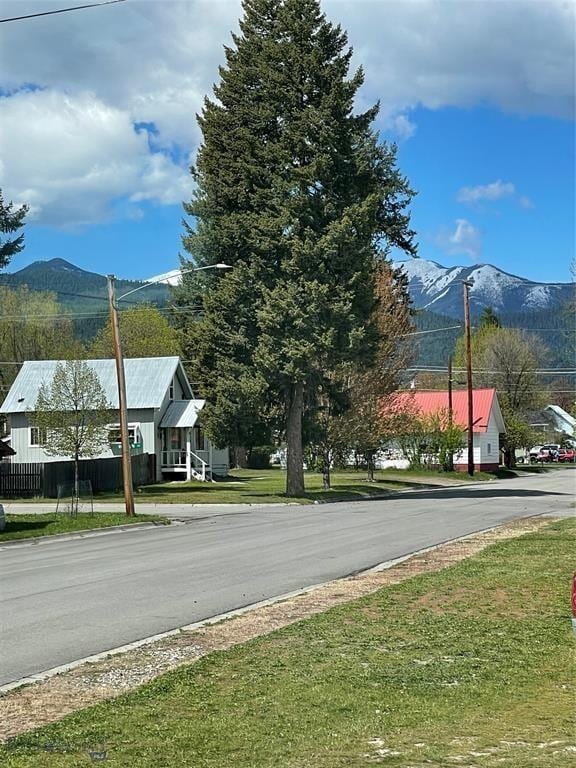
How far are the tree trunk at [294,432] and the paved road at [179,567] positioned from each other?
9008 mm

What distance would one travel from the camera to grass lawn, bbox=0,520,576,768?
6160 millimetres

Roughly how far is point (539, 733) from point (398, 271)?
59.4 m

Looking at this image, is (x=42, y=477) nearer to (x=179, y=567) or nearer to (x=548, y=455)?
(x=179, y=567)

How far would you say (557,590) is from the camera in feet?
42.2

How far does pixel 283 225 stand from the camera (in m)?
39.9

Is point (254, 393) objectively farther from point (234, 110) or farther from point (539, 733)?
point (539, 733)

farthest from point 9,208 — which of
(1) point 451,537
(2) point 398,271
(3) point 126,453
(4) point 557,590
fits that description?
(2) point 398,271

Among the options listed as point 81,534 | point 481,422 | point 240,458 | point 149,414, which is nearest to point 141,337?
point 240,458

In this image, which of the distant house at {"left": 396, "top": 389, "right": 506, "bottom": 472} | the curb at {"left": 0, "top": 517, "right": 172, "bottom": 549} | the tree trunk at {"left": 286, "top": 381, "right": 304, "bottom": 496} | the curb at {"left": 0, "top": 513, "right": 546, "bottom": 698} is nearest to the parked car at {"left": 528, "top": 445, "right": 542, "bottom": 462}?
the distant house at {"left": 396, "top": 389, "right": 506, "bottom": 472}

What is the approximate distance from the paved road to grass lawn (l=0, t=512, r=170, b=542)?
42.7 inches

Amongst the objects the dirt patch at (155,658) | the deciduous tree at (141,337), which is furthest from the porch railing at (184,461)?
the dirt patch at (155,658)

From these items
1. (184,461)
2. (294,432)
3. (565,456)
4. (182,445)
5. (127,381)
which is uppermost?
(127,381)

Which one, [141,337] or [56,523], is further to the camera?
[141,337]

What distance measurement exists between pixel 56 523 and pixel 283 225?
1719 centimetres
